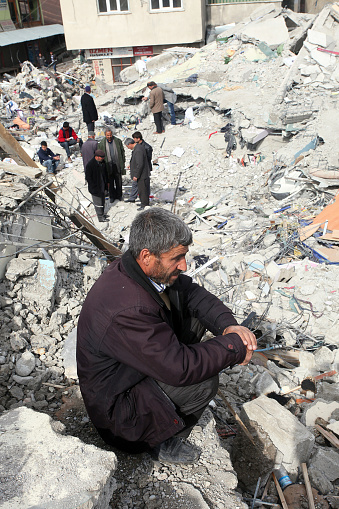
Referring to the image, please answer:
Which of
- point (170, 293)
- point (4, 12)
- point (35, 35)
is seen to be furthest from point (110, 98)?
point (170, 293)

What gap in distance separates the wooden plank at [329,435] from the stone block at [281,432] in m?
0.28

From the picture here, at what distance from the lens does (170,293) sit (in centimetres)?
261

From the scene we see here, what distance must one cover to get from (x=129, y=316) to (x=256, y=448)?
1.63 m

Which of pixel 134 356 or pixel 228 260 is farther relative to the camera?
pixel 228 260

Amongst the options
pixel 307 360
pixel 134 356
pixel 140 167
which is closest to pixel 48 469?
pixel 134 356

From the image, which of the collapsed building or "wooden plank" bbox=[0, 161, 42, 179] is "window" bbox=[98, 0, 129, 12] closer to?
the collapsed building

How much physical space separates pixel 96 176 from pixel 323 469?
7633mm

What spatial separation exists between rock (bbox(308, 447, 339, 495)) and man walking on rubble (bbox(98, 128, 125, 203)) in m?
8.16

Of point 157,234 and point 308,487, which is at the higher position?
point 157,234

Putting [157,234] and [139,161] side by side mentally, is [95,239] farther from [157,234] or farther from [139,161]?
[139,161]

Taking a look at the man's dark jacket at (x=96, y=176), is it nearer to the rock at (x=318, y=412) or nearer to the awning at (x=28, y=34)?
the rock at (x=318, y=412)

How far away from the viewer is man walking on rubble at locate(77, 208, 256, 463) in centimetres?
208

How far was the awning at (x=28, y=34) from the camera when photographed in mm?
24823

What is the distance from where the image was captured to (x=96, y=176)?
9.27 metres
